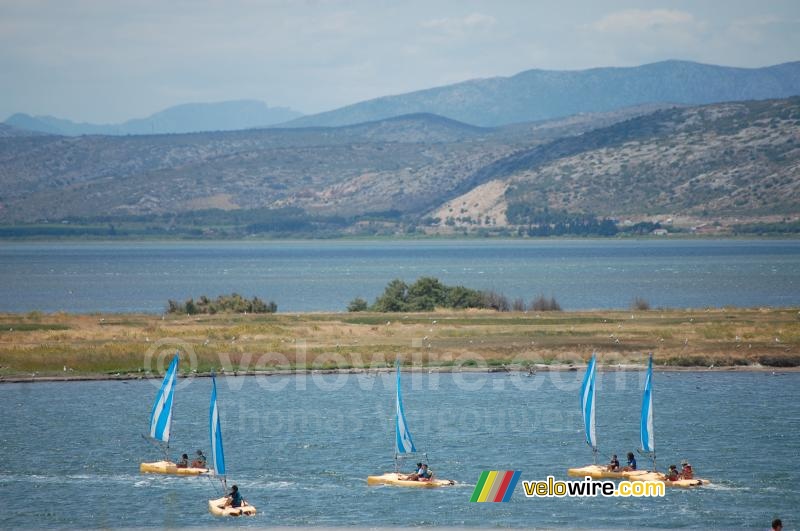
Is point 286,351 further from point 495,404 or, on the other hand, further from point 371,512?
point 371,512

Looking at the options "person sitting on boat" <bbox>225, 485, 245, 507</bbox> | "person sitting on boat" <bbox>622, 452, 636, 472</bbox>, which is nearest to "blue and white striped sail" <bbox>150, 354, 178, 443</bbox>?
"person sitting on boat" <bbox>225, 485, 245, 507</bbox>

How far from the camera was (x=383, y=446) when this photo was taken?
5900 cm

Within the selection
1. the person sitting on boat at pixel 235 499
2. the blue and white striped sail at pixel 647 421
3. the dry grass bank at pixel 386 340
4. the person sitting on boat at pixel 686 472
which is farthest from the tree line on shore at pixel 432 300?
the person sitting on boat at pixel 235 499

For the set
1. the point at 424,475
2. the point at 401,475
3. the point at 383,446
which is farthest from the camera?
the point at 383,446

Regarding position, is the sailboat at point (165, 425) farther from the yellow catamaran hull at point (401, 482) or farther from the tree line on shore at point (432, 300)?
the tree line on shore at point (432, 300)

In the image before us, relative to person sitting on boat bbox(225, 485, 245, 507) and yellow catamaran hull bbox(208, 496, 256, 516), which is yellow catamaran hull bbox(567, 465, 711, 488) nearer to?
yellow catamaran hull bbox(208, 496, 256, 516)

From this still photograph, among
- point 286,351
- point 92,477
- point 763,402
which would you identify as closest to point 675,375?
point 763,402

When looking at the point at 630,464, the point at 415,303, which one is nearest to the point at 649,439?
the point at 630,464

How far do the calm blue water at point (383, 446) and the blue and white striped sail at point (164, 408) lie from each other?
6.58ft

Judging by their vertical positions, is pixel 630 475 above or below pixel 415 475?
below

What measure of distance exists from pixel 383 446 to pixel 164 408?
11711mm

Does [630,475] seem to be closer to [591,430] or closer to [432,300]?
[591,430]

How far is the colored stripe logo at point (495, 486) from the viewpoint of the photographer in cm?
4838

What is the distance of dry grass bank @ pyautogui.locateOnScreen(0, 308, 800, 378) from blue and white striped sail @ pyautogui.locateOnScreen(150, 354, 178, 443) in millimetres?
28406
